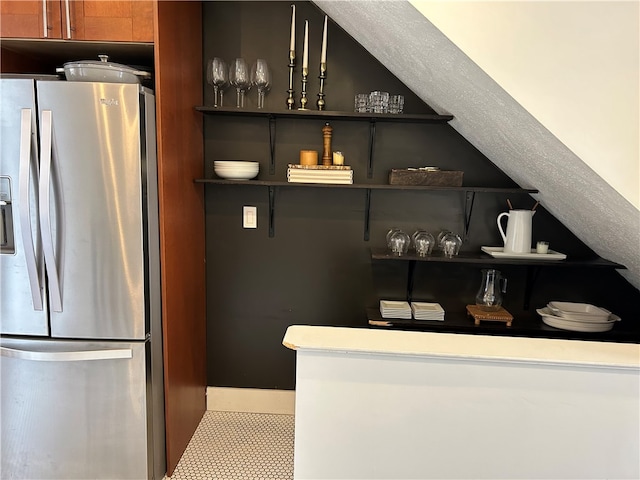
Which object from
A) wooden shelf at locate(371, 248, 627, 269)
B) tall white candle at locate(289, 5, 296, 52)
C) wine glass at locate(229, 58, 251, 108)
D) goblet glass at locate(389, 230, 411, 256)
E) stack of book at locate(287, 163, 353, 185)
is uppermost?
tall white candle at locate(289, 5, 296, 52)

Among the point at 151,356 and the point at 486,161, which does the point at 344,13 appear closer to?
the point at 486,161

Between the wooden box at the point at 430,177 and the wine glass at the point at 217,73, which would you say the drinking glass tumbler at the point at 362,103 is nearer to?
the wooden box at the point at 430,177

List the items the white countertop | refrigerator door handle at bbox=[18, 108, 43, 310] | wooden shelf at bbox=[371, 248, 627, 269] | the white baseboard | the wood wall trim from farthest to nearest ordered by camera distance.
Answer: the white baseboard < wooden shelf at bbox=[371, 248, 627, 269] < the wood wall trim < refrigerator door handle at bbox=[18, 108, 43, 310] < the white countertop

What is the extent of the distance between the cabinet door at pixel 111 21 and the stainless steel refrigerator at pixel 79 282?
0.28m

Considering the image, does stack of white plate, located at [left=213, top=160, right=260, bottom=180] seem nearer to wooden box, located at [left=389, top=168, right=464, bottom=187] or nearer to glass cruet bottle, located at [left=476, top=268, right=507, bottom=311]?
wooden box, located at [left=389, top=168, right=464, bottom=187]

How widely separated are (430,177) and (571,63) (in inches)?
39.5

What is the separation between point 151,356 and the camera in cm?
186

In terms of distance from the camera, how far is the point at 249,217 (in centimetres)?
244

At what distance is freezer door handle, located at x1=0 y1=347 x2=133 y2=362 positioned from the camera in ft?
5.76

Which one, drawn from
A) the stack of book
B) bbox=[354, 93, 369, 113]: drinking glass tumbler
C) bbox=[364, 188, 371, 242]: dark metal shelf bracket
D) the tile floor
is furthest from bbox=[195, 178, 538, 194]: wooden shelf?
the tile floor

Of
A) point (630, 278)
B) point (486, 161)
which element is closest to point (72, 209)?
point (486, 161)

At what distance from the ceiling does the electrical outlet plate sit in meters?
1.04

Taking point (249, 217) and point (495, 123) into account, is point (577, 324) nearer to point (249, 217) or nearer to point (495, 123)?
point (495, 123)

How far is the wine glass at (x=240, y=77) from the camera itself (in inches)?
84.5
